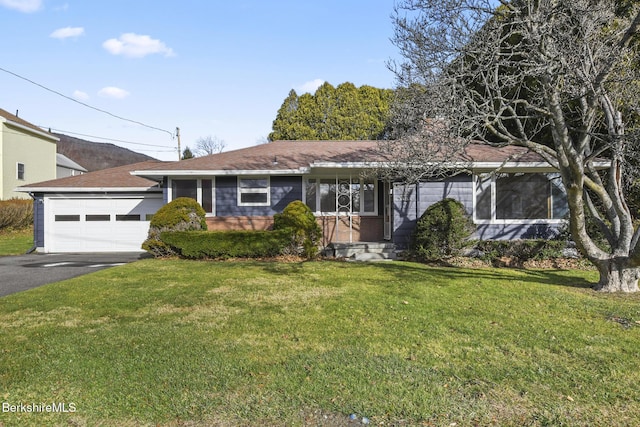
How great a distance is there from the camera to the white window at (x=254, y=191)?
12.9m

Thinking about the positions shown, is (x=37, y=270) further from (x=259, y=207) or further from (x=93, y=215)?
(x=259, y=207)

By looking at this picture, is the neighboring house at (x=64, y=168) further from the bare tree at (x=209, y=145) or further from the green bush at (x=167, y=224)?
the green bush at (x=167, y=224)

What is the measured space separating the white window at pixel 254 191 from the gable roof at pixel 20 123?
19.3m

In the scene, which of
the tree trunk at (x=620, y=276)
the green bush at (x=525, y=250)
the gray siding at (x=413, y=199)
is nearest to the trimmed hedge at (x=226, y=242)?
the gray siding at (x=413, y=199)

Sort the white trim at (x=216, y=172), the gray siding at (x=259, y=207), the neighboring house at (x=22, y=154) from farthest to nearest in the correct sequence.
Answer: the neighboring house at (x=22, y=154), the gray siding at (x=259, y=207), the white trim at (x=216, y=172)

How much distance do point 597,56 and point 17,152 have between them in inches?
1155

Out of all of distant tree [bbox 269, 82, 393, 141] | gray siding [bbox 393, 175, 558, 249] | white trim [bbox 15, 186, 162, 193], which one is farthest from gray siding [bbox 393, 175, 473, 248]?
distant tree [bbox 269, 82, 393, 141]

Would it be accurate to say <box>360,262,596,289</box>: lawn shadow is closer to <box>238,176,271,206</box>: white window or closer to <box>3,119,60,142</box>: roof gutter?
<box>238,176,271,206</box>: white window

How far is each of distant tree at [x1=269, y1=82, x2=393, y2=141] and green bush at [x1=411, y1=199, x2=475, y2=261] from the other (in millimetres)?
21105

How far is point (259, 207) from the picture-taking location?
1288cm

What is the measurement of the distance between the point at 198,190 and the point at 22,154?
1910 centimetres

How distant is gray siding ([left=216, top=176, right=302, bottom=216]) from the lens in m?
12.8

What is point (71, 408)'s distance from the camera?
2.86 meters

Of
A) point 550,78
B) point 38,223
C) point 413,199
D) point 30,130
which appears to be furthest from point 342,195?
point 30,130
